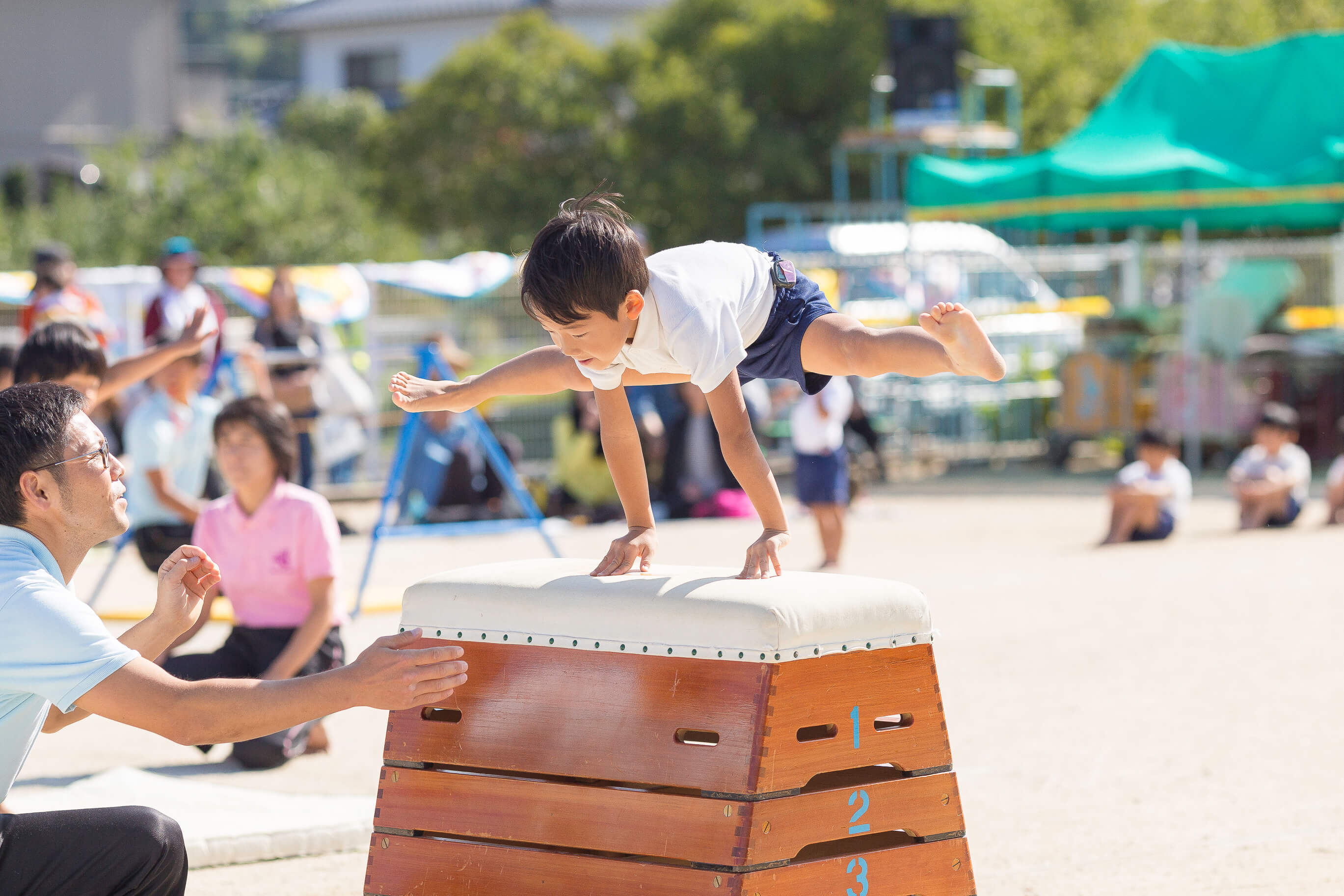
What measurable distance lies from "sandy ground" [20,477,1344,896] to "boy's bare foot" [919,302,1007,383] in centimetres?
132

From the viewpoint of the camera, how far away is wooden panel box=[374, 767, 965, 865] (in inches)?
117

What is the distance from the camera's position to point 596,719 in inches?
125

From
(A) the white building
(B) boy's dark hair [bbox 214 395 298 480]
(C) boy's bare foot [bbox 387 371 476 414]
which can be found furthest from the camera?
(A) the white building

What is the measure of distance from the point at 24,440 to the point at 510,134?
26.4m

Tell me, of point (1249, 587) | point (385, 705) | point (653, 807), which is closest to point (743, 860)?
point (653, 807)

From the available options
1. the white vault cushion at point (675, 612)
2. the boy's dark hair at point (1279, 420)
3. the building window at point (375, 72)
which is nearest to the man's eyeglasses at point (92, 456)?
the white vault cushion at point (675, 612)

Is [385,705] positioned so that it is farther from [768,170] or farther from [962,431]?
[768,170]

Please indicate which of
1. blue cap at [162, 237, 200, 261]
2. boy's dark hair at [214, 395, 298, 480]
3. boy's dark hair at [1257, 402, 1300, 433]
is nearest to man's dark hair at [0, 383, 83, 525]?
boy's dark hair at [214, 395, 298, 480]

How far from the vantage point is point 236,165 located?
26.5 m

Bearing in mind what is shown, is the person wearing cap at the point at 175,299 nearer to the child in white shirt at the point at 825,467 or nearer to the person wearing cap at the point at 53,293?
the person wearing cap at the point at 53,293

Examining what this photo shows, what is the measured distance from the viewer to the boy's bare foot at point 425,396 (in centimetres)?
386

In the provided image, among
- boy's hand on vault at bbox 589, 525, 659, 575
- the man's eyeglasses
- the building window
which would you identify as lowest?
the building window

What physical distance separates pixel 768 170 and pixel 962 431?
35.4ft

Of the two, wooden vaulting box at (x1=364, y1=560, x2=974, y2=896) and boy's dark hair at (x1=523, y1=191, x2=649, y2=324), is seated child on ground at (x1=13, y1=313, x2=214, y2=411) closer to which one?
boy's dark hair at (x1=523, y1=191, x2=649, y2=324)
